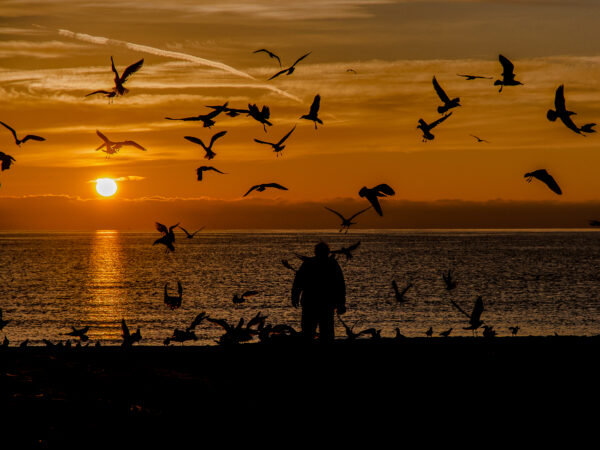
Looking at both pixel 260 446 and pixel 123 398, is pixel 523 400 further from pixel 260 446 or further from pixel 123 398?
pixel 123 398

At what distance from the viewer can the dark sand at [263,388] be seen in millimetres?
9883

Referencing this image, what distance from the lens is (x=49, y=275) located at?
98562mm

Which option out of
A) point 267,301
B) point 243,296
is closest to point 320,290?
point 243,296

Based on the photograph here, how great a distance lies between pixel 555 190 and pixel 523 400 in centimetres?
316

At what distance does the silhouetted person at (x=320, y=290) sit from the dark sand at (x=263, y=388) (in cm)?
43

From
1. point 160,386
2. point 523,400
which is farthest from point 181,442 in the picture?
point 523,400

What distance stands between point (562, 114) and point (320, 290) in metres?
5.00

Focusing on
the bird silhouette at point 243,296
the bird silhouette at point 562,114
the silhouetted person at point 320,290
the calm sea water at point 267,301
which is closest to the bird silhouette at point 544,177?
the bird silhouette at point 562,114

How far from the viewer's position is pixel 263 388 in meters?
12.3

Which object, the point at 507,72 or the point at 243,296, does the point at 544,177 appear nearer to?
the point at 507,72

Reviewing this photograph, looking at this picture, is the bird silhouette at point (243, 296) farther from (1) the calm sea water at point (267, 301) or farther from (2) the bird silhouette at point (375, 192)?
(1) the calm sea water at point (267, 301)

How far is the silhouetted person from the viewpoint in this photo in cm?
1388

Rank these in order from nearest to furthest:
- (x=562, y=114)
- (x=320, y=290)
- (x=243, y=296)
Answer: (x=562, y=114), (x=320, y=290), (x=243, y=296)

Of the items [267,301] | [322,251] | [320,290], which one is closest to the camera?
[322,251]
